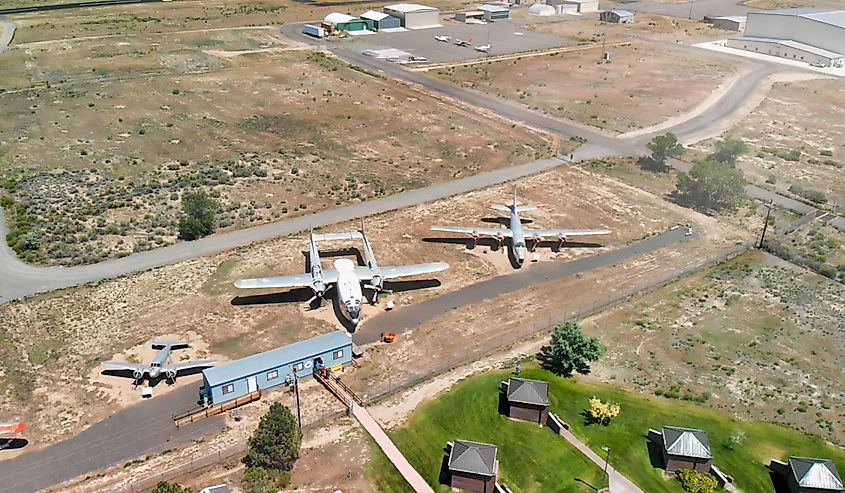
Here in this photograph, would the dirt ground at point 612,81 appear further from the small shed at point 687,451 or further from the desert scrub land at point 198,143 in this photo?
the small shed at point 687,451

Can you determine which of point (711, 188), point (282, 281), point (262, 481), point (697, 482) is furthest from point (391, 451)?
point (711, 188)

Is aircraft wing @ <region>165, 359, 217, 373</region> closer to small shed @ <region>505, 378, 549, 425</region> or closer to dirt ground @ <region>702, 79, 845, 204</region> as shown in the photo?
small shed @ <region>505, 378, 549, 425</region>

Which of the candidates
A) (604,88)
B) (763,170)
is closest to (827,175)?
(763,170)

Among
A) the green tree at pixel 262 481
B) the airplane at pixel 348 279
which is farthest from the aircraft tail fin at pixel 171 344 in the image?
the green tree at pixel 262 481

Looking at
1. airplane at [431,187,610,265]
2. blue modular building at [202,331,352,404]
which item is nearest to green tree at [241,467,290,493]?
blue modular building at [202,331,352,404]

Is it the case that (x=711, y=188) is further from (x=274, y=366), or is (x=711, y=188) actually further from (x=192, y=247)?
(x=192, y=247)

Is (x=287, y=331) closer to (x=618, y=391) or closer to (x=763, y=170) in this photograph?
A: (x=618, y=391)

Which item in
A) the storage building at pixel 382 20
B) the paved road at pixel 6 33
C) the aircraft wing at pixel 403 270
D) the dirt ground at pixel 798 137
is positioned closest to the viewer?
the aircraft wing at pixel 403 270
